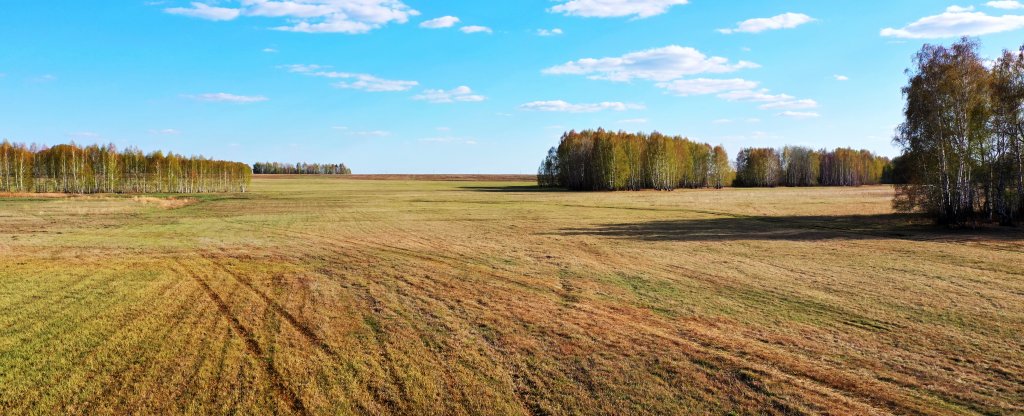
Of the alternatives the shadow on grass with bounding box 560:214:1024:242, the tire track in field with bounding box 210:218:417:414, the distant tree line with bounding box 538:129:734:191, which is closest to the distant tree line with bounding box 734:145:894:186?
the distant tree line with bounding box 538:129:734:191

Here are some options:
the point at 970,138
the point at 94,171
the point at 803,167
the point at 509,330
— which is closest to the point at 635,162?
the point at 803,167

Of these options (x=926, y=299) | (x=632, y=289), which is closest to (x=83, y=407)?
(x=632, y=289)

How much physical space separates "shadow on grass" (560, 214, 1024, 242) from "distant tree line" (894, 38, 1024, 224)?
2.12m

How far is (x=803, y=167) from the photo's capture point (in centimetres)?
15000

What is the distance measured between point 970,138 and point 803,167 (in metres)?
129

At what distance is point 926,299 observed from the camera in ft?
42.7

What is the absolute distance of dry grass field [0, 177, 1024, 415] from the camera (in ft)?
24.0

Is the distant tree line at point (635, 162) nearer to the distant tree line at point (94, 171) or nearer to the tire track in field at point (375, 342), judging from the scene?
the distant tree line at point (94, 171)

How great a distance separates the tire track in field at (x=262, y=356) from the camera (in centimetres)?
718

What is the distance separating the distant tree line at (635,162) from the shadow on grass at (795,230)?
69613 millimetres

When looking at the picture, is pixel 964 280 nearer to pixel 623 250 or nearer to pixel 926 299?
pixel 926 299

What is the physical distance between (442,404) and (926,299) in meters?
12.2

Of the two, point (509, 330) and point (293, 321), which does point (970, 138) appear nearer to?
point (509, 330)

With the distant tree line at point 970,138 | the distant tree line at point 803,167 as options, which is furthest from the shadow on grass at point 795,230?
the distant tree line at point 803,167
